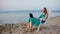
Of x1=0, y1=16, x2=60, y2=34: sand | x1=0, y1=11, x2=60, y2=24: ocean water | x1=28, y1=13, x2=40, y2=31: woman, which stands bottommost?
x1=0, y1=16, x2=60, y2=34: sand

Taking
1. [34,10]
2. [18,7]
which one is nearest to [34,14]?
[34,10]

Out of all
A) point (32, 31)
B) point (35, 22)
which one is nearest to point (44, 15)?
point (35, 22)

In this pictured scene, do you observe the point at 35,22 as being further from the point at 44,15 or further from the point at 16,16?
the point at 16,16

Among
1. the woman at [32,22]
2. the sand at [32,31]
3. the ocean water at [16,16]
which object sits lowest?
the sand at [32,31]

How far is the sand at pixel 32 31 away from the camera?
2.10m

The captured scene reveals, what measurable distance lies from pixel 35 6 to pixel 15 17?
27 cm

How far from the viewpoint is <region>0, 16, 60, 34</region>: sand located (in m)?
2.10

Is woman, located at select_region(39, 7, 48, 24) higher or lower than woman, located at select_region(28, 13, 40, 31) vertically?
higher

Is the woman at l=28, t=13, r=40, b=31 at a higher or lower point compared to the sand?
higher

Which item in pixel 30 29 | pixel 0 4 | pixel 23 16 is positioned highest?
pixel 0 4

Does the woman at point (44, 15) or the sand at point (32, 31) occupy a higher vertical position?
the woman at point (44, 15)

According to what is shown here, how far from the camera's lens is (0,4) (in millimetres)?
2203

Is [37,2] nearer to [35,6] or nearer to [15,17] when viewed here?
[35,6]

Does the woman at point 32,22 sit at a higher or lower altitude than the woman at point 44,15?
lower
